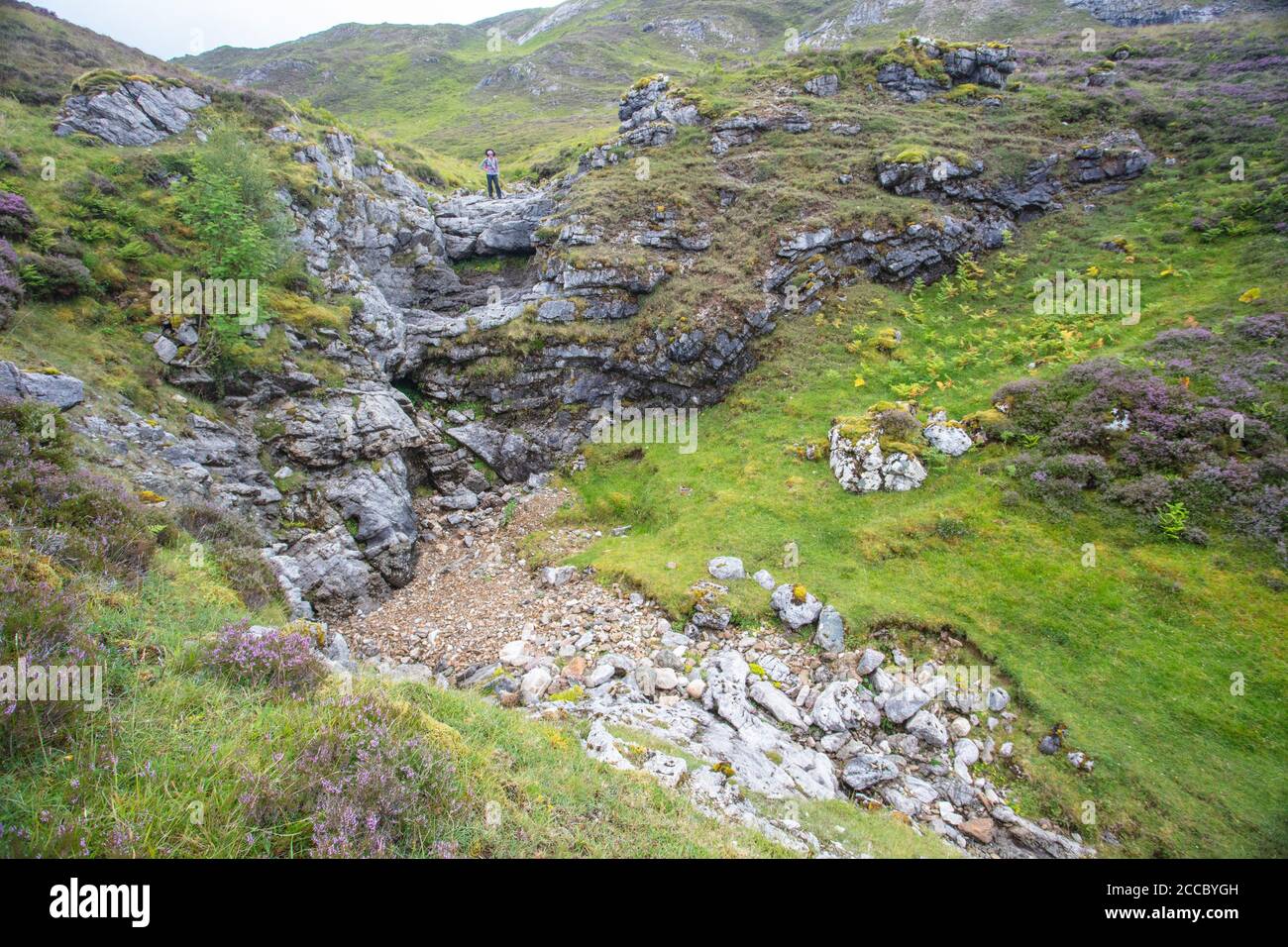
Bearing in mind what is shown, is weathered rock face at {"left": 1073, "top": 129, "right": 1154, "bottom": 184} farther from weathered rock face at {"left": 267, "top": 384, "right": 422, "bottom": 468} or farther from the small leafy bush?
the small leafy bush

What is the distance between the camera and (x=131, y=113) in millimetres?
22875

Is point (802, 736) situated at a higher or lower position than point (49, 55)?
lower

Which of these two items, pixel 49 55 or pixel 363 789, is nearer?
pixel 363 789

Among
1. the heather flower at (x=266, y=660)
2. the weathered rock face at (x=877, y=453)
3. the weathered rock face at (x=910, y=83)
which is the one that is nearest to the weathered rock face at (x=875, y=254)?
Result: the weathered rock face at (x=877, y=453)

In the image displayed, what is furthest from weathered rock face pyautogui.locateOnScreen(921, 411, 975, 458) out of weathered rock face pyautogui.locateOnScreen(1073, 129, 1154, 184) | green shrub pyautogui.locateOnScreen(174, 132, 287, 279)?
green shrub pyautogui.locateOnScreen(174, 132, 287, 279)

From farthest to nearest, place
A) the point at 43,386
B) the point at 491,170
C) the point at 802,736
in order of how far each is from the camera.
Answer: the point at 491,170, the point at 43,386, the point at 802,736

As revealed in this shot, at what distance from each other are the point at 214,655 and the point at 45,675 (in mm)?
1527

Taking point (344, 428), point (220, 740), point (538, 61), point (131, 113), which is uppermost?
point (538, 61)

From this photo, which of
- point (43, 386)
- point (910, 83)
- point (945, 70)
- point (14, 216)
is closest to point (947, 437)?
point (43, 386)

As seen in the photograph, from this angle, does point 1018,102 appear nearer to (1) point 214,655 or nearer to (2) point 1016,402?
(2) point 1016,402

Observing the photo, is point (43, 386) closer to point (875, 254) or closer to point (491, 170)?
point (491, 170)

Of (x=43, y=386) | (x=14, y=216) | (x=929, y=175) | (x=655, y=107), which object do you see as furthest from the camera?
(x=655, y=107)

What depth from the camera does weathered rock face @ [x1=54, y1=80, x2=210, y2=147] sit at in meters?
21.7
